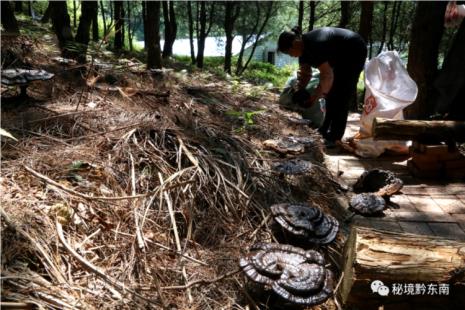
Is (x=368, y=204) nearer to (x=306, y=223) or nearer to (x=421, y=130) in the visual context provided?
(x=306, y=223)

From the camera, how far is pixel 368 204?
3.85 m

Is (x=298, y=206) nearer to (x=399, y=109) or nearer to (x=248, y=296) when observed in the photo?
(x=248, y=296)

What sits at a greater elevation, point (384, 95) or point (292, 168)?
point (384, 95)

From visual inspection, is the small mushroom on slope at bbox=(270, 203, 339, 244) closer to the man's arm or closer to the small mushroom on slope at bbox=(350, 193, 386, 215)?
the small mushroom on slope at bbox=(350, 193, 386, 215)

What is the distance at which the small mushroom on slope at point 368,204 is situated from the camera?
3.80m

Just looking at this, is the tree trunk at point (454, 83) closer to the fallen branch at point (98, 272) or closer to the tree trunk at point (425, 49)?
the tree trunk at point (425, 49)

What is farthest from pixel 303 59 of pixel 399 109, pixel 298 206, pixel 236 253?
pixel 236 253

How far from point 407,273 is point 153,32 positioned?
6.41 meters

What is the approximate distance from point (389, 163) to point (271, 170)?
2.28 meters

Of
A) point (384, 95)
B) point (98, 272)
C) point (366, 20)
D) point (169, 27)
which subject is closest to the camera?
point (98, 272)

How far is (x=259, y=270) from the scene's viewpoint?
245 centimetres
